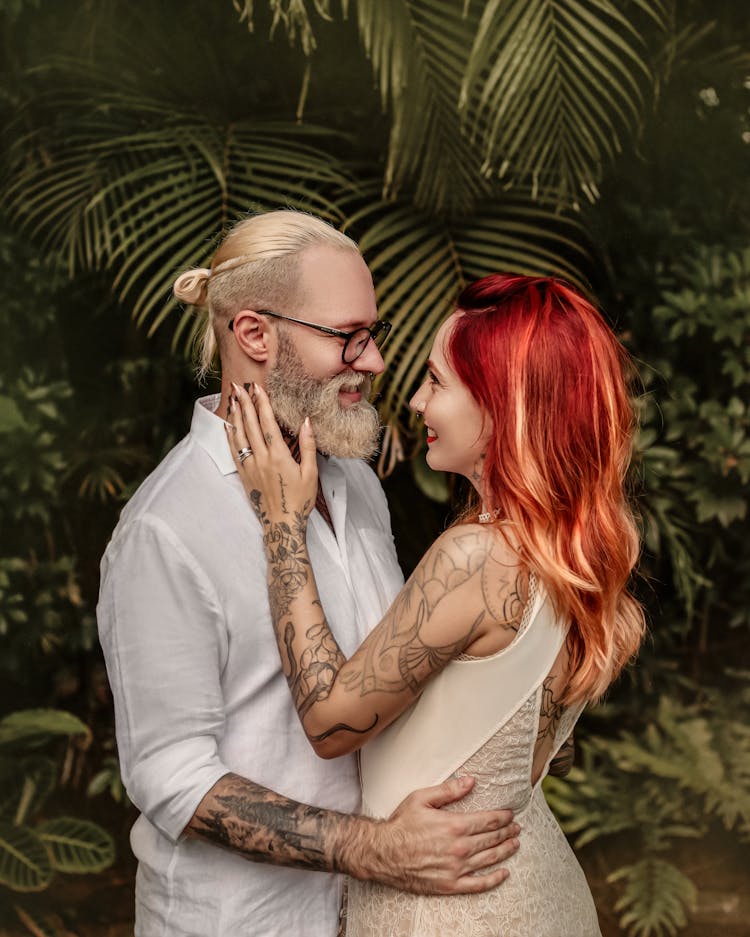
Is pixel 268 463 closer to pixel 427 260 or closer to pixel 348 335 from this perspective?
pixel 348 335

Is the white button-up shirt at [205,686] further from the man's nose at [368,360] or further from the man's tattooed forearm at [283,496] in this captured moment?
the man's nose at [368,360]

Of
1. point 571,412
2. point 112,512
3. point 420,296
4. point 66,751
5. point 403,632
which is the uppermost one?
point 571,412

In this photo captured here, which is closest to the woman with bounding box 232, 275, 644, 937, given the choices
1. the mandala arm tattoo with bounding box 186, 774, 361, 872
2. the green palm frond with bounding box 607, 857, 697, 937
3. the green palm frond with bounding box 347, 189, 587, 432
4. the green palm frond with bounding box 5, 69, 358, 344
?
the mandala arm tattoo with bounding box 186, 774, 361, 872

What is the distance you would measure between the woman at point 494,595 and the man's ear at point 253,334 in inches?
8.2

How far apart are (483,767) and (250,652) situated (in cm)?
42

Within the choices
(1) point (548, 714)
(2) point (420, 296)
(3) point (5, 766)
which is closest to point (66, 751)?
(3) point (5, 766)

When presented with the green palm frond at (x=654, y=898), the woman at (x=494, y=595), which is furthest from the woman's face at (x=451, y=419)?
the green palm frond at (x=654, y=898)

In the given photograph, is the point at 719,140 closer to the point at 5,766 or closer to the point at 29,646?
the point at 29,646

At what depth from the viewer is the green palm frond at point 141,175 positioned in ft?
11.5

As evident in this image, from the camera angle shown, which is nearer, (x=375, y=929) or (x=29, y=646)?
(x=375, y=929)

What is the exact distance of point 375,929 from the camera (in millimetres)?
1829

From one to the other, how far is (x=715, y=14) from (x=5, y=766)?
133 inches

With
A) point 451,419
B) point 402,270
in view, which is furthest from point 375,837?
point 402,270

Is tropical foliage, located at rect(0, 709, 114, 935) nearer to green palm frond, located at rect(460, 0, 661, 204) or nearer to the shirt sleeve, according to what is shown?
the shirt sleeve
